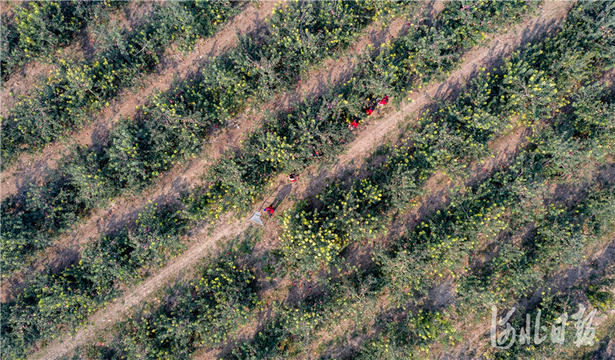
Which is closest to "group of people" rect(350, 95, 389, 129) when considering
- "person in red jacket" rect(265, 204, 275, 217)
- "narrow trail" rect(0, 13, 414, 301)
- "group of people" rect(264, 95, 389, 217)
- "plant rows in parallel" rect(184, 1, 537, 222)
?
"group of people" rect(264, 95, 389, 217)

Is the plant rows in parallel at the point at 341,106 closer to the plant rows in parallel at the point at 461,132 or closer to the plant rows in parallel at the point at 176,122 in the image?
the plant rows in parallel at the point at 176,122

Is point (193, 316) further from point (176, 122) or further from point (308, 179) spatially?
point (176, 122)

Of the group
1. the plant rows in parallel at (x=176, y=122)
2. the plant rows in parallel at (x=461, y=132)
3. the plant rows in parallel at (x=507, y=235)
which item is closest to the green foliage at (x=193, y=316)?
the plant rows in parallel at (x=507, y=235)

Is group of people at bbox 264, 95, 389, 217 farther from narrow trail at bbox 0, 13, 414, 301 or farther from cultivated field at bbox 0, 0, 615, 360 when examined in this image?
narrow trail at bbox 0, 13, 414, 301

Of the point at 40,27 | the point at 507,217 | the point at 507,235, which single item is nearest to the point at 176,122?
the point at 40,27

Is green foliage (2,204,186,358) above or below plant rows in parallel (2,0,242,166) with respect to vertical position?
below

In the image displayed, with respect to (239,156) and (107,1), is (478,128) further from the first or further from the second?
(107,1)

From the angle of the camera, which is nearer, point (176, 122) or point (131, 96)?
point (176, 122)
